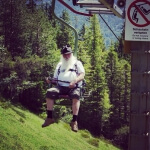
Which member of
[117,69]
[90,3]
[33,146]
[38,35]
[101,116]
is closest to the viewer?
[90,3]

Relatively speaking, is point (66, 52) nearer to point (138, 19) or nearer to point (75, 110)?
point (75, 110)

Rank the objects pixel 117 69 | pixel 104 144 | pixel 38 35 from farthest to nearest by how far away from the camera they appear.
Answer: pixel 117 69, pixel 104 144, pixel 38 35

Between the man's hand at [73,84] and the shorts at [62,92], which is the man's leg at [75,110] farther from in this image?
the man's hand at [73,84]

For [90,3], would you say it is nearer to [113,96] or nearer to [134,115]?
[134,115]

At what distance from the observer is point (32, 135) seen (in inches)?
1644

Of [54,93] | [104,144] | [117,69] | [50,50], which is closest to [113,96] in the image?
[117,69]

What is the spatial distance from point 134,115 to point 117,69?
53.7 m

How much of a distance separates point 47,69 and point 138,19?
4038 cm

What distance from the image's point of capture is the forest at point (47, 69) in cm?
4394

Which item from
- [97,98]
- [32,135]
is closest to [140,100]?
[32,135]

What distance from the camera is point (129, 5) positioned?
6.95 meters

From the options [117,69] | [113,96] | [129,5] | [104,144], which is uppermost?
[129,5]

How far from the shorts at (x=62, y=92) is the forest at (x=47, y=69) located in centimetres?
2626

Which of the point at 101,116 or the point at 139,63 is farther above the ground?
the point at 139,63
